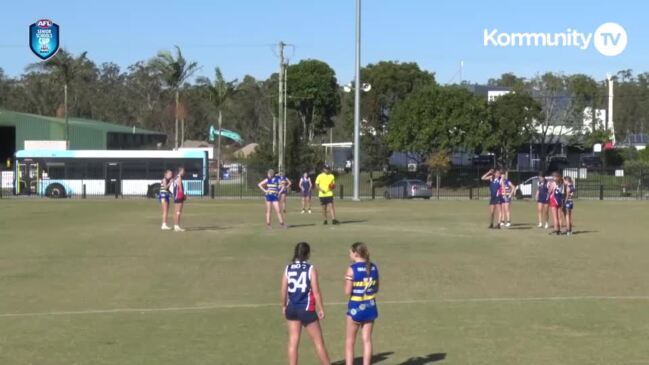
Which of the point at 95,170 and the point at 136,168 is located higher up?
the point at 136,168

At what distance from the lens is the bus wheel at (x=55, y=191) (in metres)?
50.7

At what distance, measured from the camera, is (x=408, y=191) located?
51.4 meters

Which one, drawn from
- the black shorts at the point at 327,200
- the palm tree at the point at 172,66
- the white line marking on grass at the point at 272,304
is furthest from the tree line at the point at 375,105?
the white line marking on grass at the point at 272,304

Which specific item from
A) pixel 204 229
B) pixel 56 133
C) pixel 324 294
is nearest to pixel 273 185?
pixel 204 229

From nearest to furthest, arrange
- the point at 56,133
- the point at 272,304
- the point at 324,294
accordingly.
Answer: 1. the point at 272,304
2. the point at 324,294
3. the point at 56,133

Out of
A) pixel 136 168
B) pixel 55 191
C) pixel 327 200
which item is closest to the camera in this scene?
pixel 327 200

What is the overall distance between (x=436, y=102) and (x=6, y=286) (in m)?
52.6

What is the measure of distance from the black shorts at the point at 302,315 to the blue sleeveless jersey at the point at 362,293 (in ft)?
1.18

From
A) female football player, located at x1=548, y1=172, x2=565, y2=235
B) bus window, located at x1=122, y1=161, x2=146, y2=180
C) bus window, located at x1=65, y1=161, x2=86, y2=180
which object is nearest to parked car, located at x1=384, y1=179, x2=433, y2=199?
bus window, located at x1=122, y1=161, x2=146, y2=180

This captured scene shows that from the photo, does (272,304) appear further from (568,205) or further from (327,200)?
(327,200)

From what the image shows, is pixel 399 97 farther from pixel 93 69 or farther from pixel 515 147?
pixel 93 69

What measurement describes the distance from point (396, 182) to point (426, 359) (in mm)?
46280

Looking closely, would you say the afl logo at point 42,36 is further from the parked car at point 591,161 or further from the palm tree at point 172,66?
the parked car at point 591,161

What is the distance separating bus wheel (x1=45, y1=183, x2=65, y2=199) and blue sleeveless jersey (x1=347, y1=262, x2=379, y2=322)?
149ft
